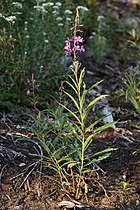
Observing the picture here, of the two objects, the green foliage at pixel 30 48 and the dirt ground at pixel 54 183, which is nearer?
the dirt ground at pixel 54 183

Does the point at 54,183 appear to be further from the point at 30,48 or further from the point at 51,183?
the point at 30,48

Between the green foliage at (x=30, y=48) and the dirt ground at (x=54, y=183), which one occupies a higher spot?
the green foliage at (x=30, y=48)

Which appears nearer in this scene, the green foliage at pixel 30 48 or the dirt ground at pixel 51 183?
the dirt ground at pixel 51 183

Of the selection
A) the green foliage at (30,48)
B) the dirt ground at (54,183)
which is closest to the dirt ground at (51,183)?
the dirt ground at (54,183)

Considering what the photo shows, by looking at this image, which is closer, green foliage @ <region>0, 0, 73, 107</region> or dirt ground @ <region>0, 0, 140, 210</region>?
dirt ground @ <region>0, 0, 140, 210</region>

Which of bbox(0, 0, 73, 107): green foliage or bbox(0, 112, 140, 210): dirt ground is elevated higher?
bbox(0, 0, 73, 107): green foliage

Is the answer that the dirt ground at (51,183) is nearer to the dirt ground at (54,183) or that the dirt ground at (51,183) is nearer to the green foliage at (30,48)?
the dirt ground at (54,183)

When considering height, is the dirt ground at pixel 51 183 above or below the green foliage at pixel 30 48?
below

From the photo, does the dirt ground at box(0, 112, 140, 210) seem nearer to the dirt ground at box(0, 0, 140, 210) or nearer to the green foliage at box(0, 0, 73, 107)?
the dirt ground at box(0, 0, 140, 210)

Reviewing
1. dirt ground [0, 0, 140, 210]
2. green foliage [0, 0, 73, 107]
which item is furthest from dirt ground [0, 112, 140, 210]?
green foliage [0, 0, 73, 107]

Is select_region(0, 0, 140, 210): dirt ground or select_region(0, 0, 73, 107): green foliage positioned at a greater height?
select_region(0, 0, 73, 107): green foliage

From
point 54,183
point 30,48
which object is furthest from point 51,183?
point 30,48

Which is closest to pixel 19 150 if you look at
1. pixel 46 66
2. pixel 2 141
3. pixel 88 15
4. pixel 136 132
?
pixel 2 141

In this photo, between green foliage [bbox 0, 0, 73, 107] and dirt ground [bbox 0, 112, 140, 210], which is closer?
dirt ground [bbox 0, 112, 140, 210]
